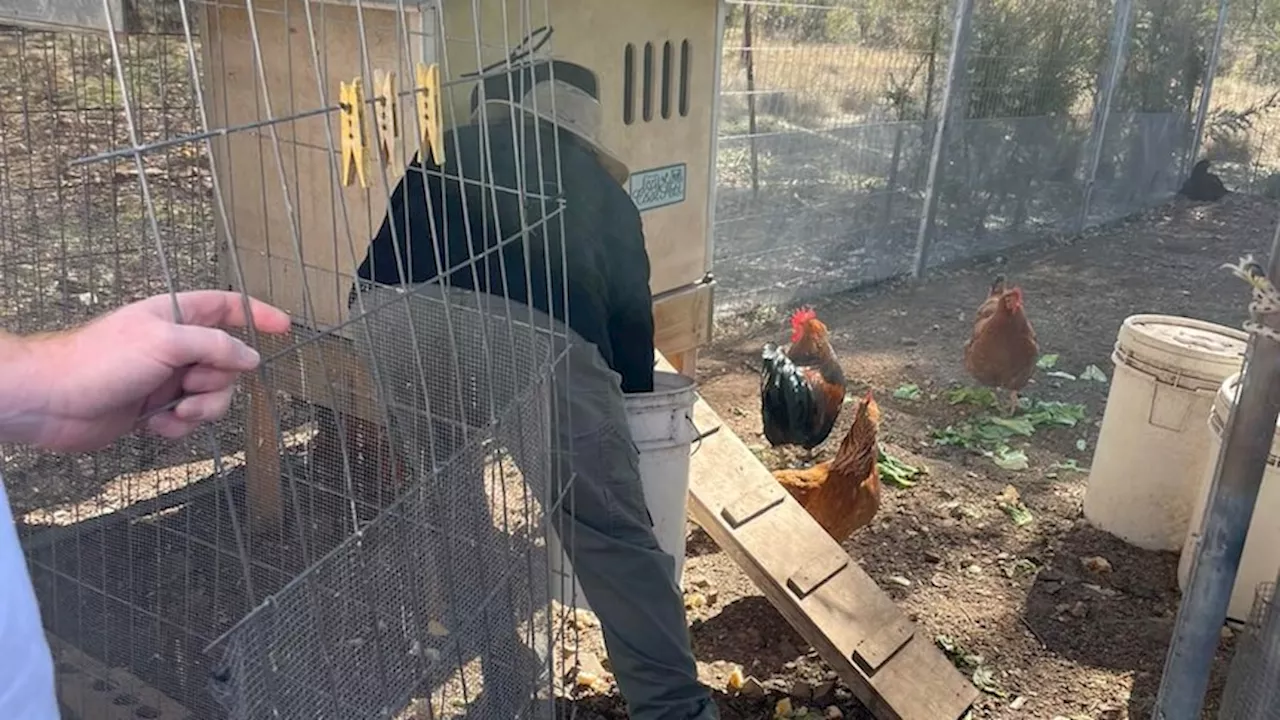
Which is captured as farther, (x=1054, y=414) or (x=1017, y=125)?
(x=1017, y=125)

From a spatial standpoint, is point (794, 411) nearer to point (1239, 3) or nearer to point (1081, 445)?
point (1081, 445)

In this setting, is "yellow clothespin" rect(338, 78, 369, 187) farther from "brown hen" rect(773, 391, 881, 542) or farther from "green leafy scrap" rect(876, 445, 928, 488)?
"green leafy scrap" rect(876, 445, 928, 488)

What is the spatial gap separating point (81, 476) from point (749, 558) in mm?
1677

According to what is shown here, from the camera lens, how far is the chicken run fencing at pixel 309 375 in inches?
49.0

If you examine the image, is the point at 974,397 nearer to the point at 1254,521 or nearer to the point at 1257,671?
the point at 1254,521

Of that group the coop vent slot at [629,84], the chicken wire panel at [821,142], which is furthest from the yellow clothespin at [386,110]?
the chicken wire panel at [821,142]

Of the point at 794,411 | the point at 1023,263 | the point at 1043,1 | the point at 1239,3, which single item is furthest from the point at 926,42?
the point at 1239,3

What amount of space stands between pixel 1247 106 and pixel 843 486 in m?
6.90

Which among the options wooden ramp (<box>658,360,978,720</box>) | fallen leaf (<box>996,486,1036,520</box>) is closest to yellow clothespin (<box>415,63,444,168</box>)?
wooden ramp (<box>658,360,978,720</box>)

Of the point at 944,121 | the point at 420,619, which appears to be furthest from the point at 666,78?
the point at 944,121

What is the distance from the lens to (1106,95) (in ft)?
22.5

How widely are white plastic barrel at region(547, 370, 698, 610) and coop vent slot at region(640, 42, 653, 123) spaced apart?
735mm

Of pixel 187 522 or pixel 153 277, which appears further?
pixel 153 277

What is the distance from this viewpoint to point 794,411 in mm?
3711
